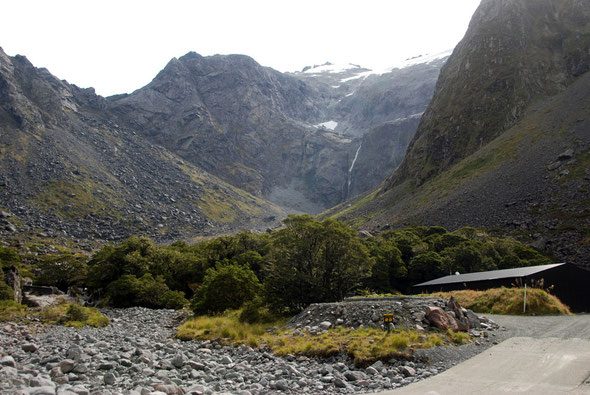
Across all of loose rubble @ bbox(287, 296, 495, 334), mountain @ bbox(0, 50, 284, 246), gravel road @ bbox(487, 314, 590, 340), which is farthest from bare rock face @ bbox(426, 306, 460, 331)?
mountain @ bbox(0, 50, 284, 246)

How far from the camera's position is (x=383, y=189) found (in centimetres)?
16750

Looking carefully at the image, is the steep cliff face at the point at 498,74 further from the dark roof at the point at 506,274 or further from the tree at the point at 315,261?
the tree at the point at 315,261

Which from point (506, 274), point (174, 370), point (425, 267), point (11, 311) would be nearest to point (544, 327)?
point (506, 274)

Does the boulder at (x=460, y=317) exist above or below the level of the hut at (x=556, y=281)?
above

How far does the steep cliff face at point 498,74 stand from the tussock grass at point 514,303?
358 ft

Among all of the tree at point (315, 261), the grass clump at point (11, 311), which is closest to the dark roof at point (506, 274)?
the tree at point (315, 261)

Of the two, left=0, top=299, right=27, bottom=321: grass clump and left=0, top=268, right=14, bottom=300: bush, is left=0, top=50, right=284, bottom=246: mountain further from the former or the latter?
left=0, top=299, right=27, bottom=321: grass clump

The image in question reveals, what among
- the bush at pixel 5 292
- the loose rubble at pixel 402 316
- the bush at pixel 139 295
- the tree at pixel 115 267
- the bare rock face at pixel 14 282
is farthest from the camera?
the tree at pixel 115 267

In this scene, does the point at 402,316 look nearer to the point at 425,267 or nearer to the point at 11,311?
the point at 11,311

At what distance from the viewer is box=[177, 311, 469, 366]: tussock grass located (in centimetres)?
1845

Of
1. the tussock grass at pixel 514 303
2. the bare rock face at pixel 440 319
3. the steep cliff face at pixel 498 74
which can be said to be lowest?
the tussock grass at pixel 514 303

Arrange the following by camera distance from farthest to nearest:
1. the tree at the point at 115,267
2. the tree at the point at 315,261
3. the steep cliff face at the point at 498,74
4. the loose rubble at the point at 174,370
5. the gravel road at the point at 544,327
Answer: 1. the steep cliff face at the point at 498,74
2. the tree at the point at 115,267
3. the tree at the point at 315,261
4. the gravel road at the point at 544,327
5. the loose rubble at the point at 174,370

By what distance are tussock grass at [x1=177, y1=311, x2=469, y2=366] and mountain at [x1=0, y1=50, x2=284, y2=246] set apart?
10441 cm

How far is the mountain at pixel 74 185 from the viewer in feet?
414
